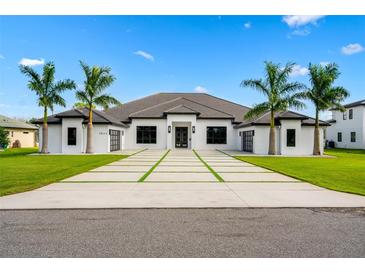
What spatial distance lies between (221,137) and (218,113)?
10.6ft

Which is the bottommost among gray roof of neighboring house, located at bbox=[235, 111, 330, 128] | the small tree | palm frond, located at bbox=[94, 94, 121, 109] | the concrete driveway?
the concrete driveway

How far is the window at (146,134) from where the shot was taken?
32719mm

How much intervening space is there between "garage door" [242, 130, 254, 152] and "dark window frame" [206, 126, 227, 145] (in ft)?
10.4

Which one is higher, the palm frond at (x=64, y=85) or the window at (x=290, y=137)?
the palm frond at (x=64, y=85)

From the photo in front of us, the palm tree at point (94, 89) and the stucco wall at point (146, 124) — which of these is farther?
the stucco wall at point (146, 124)

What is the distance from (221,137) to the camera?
3269 cm

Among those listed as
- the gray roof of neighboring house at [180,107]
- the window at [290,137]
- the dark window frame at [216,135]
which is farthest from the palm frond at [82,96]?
the window at [290,137]

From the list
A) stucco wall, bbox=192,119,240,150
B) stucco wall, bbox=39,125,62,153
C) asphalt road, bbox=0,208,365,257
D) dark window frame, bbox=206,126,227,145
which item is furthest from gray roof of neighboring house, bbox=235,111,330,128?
asphalt road, bbox=0,208,365,257

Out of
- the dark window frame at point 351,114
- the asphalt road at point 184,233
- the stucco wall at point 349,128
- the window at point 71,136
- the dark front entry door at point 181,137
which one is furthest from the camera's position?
the dark window frame at point 351,114

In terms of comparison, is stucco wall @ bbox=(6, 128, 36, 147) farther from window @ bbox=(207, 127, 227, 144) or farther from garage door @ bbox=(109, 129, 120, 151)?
window @ bbox=(207, 127, 227, 144)

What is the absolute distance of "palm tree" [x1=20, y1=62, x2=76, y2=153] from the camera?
23.9 metres

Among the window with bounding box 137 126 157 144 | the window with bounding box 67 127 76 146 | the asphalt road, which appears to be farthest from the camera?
the window with bounding box 137 126 157 144

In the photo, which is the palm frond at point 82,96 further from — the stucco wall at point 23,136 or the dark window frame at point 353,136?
the dark window frame at point 353,136
